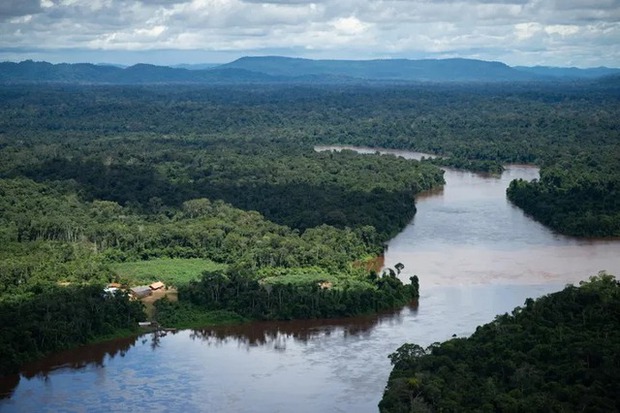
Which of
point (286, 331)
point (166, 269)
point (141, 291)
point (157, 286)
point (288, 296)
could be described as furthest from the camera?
point (166, 269)

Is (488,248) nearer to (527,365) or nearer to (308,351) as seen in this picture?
(308,351)

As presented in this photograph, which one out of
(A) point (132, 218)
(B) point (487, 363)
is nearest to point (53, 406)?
(B) point (487, 363)

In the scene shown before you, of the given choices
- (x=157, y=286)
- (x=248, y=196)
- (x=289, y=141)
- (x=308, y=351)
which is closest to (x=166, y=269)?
(x=157, y=286)

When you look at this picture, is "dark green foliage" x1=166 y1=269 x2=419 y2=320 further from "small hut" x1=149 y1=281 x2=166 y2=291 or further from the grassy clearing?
the grassy clearing

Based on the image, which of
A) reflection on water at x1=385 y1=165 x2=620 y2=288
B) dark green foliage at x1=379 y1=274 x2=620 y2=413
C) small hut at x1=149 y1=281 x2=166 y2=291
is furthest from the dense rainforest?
dark green foliage at x1=379 y1=274 x2=620 y2=413

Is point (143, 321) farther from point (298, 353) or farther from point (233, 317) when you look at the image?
point (298, 353)

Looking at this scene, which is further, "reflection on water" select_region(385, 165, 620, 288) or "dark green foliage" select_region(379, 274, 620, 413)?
"reflection on water" select_region(385, 165, 620, 288)
